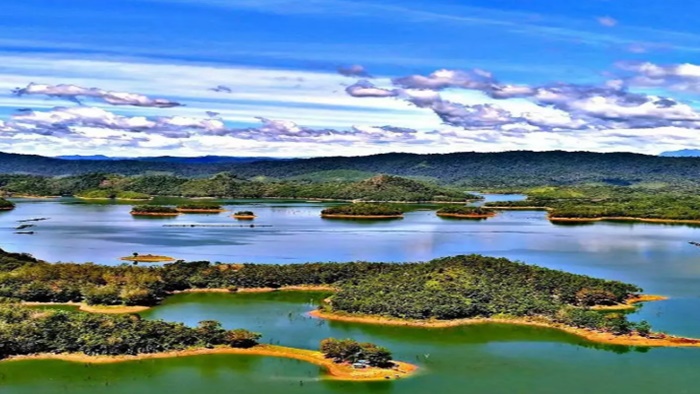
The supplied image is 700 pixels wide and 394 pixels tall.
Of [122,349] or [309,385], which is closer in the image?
[309,385]

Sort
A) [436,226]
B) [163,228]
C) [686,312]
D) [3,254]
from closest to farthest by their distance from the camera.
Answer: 1. [686,312]
2. [3,254]
3. [163,228]
4. [436,226]

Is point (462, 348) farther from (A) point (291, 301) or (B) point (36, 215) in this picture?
(B) point (36, 215)

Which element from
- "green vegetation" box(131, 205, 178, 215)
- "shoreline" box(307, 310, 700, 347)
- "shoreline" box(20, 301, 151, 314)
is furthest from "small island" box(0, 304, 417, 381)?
"green vegetation" box(131, 205, 178, 215)

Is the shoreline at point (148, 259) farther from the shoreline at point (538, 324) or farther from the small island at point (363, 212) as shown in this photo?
the small island at point (363, 212)

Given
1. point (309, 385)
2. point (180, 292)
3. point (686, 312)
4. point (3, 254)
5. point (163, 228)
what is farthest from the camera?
Result: point (163, 228)

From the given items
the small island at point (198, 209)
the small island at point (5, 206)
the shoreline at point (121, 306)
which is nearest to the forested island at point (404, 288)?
the shoreline at point (121, 306)

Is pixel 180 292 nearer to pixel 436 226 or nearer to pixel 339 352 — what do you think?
pixel 339 352

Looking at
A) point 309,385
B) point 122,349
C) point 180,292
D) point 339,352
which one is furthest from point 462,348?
point 180,292
